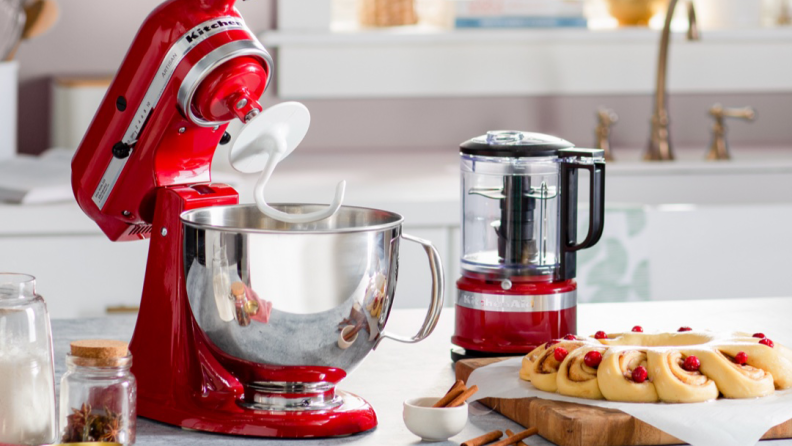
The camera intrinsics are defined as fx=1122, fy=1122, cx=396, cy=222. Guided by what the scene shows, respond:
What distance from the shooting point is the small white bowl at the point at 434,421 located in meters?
0.98

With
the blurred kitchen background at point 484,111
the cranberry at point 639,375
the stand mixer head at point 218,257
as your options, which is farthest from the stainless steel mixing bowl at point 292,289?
the blurred kitchen background at point 484,111

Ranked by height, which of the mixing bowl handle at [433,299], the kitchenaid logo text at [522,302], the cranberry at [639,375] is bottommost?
the cranberry at [639,375]

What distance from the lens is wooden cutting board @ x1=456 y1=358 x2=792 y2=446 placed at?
0.98m

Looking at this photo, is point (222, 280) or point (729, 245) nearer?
point (222, 280)

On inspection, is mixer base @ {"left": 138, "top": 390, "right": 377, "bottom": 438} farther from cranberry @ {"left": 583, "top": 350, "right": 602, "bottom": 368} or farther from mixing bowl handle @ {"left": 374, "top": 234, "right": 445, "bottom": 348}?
cranberry @ {"left": 583, "top": 350, "right": 602, "bottom": 368}

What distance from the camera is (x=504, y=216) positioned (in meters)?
1.30

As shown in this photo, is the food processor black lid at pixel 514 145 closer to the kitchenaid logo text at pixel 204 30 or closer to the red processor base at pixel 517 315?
the red processor base at pixel 517 315

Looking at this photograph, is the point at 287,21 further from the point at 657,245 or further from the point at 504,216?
the point at 504,216

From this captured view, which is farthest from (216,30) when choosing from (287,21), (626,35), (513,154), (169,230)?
(626,35)

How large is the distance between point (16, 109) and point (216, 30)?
1.75 meters

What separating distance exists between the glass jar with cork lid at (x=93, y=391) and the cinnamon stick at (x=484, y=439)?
0.97 ft

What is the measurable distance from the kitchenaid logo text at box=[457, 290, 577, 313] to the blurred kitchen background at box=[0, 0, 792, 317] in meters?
0.89

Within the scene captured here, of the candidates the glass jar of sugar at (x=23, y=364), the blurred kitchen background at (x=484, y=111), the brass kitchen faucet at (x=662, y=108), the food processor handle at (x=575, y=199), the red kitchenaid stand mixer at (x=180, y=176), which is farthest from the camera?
the brass kitchen faucet at (x=662, y=108)

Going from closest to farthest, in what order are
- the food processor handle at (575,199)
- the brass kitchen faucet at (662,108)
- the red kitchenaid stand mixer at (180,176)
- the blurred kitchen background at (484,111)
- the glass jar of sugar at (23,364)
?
the glass jar of sugar at (23,364) < the red kitchenaid stand mixer at (180,176) < the food processor handle at (575,199) < the blurred kitchen background at (484,111) < the brass kitchen faucet at (662,108)
